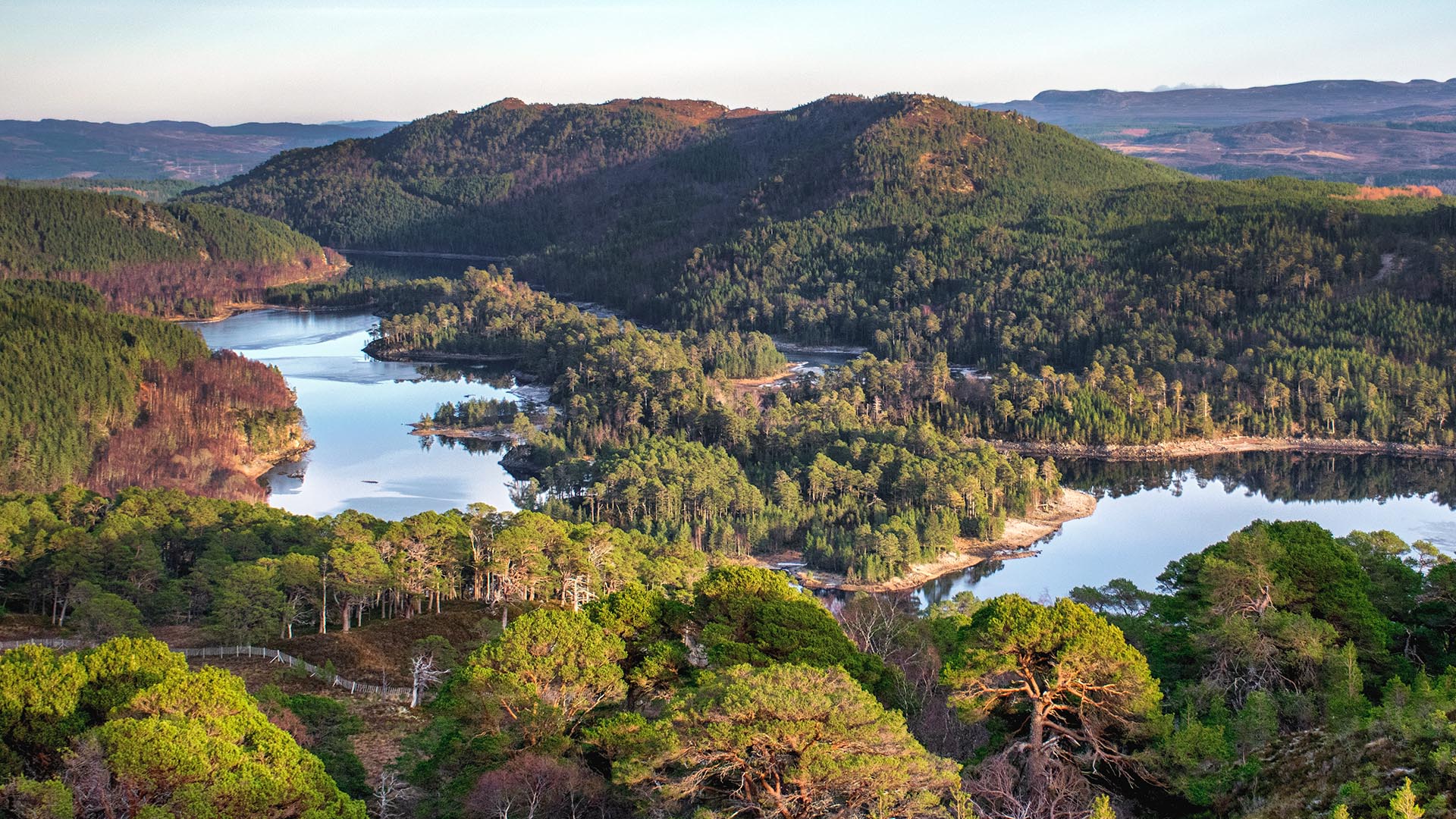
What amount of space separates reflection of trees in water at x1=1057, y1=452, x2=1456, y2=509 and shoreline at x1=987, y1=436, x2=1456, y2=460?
739mm

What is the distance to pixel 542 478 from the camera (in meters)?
71.2

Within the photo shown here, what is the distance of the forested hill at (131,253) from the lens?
543 ft

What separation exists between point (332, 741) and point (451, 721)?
7.68ft

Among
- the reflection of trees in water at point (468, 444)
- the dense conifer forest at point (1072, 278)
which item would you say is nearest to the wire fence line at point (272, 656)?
the reflection of trees in water at point (468, 444)

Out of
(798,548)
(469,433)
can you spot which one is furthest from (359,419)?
(798,548)

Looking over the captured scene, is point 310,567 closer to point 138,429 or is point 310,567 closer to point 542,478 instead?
point 542,478

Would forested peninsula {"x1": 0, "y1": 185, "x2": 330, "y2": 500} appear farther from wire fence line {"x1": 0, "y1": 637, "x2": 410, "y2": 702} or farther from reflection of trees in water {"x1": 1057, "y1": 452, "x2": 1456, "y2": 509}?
reflection of trees in water {"x1": 1057, "y1": 452, "x2": 1456, "y2": 509}

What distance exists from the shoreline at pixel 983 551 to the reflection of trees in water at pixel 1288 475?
6275mm

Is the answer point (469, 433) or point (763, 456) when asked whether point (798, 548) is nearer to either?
point (763, 456)

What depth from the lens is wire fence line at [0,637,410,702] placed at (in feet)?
110

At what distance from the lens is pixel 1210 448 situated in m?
87.9

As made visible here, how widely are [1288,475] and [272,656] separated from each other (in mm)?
64738

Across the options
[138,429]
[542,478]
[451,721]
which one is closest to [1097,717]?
[451,721]

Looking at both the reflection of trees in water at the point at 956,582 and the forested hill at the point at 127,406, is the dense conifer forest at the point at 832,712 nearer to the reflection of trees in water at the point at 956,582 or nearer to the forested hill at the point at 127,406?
the reflection of trees in water at the point at 956,582
